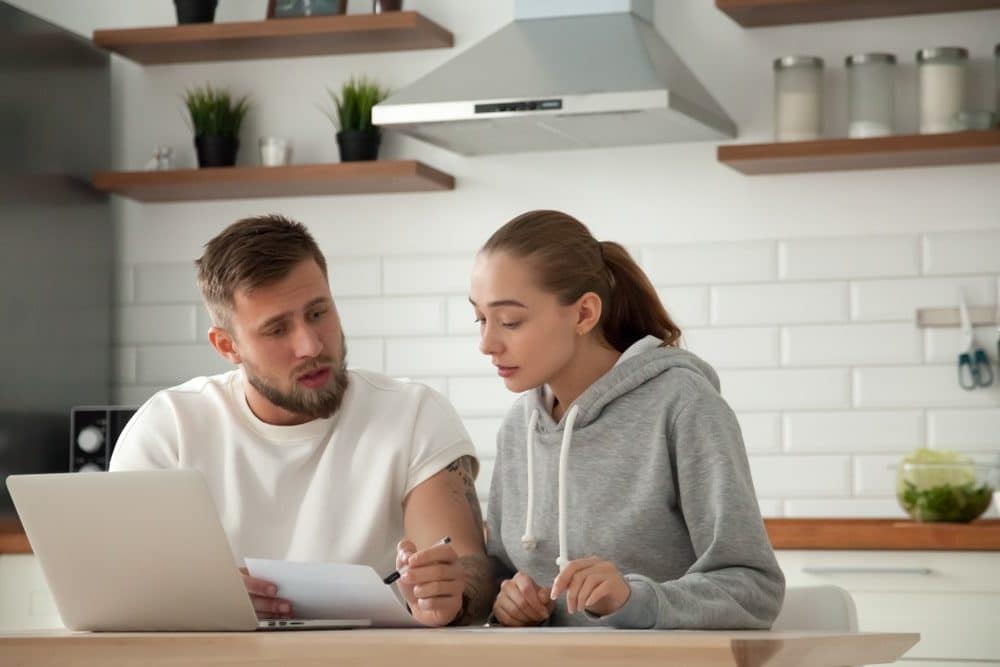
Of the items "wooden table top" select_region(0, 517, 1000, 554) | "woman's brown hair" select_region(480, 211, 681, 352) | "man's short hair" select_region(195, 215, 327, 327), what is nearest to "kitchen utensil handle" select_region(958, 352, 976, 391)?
"wooden table top" select_region(0, 517, 1000, 554)

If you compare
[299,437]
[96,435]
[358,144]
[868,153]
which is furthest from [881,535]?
[96,435]

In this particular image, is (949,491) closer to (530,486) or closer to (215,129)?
(530,486)

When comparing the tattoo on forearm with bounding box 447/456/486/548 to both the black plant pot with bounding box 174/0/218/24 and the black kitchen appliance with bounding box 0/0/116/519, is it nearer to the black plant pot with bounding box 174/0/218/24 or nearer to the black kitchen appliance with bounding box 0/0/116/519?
the black kitchen appliance with bounding box 0/0/116/519

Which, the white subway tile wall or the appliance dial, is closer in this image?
the white subway tile wall

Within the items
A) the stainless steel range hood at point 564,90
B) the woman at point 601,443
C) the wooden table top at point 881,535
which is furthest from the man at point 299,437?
the stainless steel range hood at point 564,90

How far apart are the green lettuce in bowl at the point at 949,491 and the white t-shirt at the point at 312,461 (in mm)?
1366

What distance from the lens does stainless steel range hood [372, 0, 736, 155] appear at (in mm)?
3547

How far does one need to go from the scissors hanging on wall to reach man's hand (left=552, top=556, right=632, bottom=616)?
233 cm

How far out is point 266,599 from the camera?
189cm

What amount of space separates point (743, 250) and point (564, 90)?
0.71m

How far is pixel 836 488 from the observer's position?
3.87 m

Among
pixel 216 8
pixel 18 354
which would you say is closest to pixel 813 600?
pixel 18 354

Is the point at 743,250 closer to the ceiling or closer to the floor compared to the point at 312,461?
closer to the ceiling

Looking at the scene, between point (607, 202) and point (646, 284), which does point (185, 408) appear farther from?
point (607, 202)
